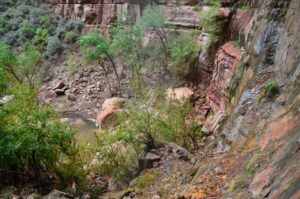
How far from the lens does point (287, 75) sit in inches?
267

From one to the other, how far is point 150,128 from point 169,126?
78 cm

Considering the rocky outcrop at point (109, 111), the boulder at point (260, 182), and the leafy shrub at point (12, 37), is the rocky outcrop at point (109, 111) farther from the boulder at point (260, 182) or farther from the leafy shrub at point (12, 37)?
the boulder at point (260, 182)

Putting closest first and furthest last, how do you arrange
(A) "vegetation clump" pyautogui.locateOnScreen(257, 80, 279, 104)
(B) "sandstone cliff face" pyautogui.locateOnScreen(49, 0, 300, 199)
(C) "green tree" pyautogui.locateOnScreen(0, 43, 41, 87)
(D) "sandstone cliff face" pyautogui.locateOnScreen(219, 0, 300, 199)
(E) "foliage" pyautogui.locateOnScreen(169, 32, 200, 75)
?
(D) "sandstone cliff face" pyautogui.locateOnScreen(219, 0, 300, 199), (B) "sandstone cliff face" pyautogui.locateOnScreen(49, 0, 300, 199), (A) "vegetation clump" pyautogui.locateOnScreen(257, 80, 279, 104), (E) "foliage" pyautogui.locateOnScreen(169, 32, 200, 75), (C) "green tree" pyautogui.locateOnScreen(0, 43, 41, 87)

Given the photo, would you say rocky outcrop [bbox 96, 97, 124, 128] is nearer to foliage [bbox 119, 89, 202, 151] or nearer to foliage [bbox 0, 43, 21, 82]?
foliage [bbox 0, 43, 21, 82]

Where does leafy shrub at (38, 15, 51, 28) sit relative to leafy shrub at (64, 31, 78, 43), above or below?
above

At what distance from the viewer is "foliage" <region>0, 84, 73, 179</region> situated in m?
8.15

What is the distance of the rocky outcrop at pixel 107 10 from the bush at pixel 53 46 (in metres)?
2.23

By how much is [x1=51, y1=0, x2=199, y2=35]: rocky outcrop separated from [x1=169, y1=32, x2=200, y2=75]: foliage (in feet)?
5.88

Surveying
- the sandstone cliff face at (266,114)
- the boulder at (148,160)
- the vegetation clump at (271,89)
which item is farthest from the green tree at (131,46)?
the vegetation clump at (271,89)

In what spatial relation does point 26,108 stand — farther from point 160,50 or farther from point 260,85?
point 160,50

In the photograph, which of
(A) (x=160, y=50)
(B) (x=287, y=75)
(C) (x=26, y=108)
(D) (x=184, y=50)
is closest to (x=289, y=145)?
(B) (x=287, y=75)

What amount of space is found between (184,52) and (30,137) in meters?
9.37

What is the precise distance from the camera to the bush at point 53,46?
21.6m

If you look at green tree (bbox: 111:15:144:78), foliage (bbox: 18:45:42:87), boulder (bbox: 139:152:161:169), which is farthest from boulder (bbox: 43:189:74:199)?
foliage (bbox: 18:45:42:87)
